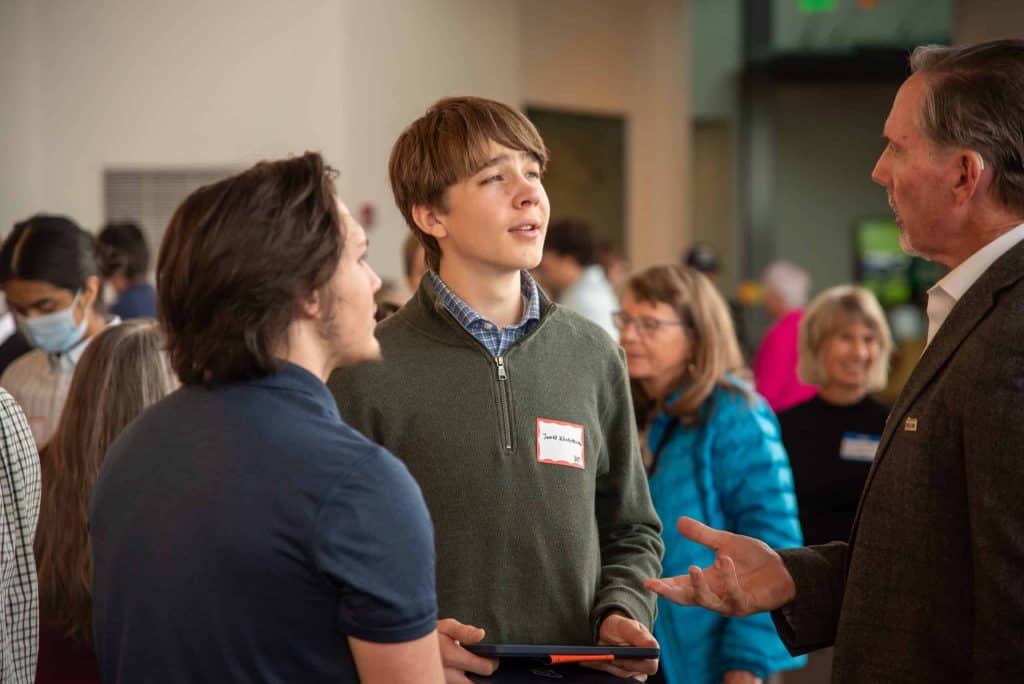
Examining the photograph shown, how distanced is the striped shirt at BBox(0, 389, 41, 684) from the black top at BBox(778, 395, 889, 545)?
A: 2501 mm

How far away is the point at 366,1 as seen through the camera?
8219 mm

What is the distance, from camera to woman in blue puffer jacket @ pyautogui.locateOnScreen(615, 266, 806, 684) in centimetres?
290

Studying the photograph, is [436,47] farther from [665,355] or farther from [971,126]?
[971,126]

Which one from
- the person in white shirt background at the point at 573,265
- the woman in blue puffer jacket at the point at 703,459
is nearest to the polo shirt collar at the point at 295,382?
the woman in blue puffer jacket at the point at 703,459

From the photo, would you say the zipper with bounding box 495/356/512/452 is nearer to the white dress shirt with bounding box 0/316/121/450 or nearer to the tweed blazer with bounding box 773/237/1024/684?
the tweed blazer with bounding box 773/237/1024/684

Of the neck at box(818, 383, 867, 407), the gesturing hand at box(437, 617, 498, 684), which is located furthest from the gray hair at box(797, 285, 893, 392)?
the gesturing hand at box(437, 617, 498, 684)

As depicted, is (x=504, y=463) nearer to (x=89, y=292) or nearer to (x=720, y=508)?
(x=720, y=508)

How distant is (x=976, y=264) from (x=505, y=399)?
778 mm

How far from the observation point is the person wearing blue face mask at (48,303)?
11.8 ft

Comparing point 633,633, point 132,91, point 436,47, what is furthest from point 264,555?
point 436,47

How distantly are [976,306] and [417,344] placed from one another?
921mm

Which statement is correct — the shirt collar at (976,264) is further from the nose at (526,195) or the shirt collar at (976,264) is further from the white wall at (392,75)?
the white wall at (392,75)

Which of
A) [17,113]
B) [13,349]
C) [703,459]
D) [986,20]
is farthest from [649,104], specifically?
[703,459]

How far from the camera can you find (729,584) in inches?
78.9
